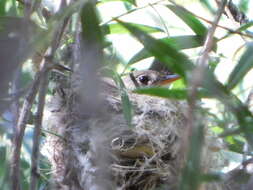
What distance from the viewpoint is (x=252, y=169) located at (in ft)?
5.27

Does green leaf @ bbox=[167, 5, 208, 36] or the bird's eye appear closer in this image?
green leaf @ bbox=[167, 5, 208, 36]

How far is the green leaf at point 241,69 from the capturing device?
1.49m

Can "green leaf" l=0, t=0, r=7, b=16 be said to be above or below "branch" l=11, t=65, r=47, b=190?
above

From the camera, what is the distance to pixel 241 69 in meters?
1.50

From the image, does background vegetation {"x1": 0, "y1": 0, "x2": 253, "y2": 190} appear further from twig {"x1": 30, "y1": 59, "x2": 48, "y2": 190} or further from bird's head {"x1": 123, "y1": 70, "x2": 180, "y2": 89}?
bird's head {"x1": 123, "y1": 70, "x2": 180, "y2": 89}

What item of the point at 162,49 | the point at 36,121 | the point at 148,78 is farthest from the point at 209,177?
the point at 148,78

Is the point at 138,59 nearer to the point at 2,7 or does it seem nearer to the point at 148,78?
the point at 2,7

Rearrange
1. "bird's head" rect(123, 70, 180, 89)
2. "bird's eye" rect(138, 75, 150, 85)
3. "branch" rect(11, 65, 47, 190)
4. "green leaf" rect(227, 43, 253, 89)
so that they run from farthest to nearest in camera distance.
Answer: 1. "bird's eye" rect(138, 75, 150, 85)
2. "bird's head" rect(123, 70, 180, 89)
3. "branch" rect(11, 65, 47, 190)
4. "green leaf" rect(227, 43, 253, 89)

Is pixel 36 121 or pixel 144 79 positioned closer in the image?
pixel 36 121

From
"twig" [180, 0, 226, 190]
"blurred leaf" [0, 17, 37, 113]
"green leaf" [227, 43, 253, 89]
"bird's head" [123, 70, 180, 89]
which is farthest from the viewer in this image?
"bird's head" [123, 70, 180, 89]

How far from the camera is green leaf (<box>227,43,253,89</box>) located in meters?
1.49

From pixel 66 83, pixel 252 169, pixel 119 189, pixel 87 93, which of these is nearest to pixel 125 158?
pixel 119 189

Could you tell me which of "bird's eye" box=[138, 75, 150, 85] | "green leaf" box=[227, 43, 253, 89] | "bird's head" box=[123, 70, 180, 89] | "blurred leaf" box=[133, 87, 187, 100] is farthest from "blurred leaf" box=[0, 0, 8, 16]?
"bird's eye" box=[138, 75, 150, 85]

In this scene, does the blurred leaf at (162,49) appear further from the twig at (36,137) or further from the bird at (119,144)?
the bird at (119,144)
